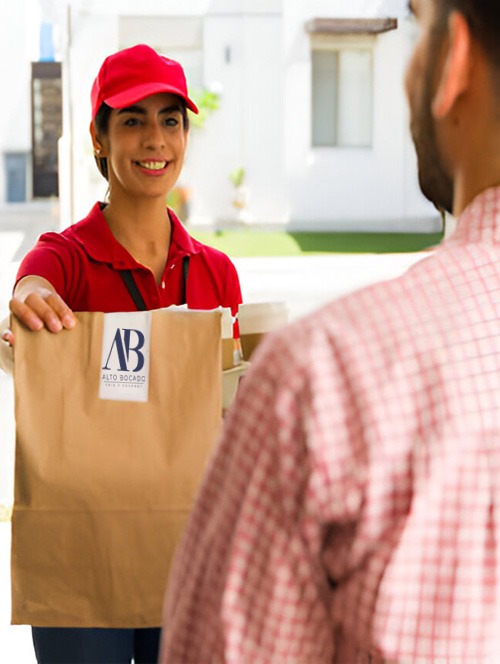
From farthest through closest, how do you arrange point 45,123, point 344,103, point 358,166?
point 344,103, point 358,166, point 45,123

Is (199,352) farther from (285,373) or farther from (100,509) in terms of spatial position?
(285,373)

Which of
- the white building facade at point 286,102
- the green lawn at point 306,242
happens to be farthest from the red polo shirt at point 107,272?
the green lawn at point 306,242

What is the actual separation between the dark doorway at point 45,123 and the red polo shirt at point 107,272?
9051 mm

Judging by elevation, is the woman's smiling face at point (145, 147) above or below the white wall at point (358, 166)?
below

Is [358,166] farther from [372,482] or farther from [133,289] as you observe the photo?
[372,482]

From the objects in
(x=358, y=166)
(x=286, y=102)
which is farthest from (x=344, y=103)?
(x=286, y=102)

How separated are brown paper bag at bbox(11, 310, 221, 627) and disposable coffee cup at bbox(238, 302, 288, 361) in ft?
0.48

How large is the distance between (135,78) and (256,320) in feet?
1.21

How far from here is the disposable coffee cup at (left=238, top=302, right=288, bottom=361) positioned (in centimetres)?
133

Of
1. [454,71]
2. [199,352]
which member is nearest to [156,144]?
[199,352]

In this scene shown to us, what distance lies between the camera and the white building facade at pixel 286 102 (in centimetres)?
1120

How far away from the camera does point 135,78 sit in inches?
56.6

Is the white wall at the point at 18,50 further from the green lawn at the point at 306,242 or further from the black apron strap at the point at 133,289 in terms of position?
the black apron strap at the point at 133,289

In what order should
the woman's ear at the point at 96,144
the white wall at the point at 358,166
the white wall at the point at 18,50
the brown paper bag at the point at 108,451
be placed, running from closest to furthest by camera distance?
the brown paper bag at the point at 108,451, the woman's ear at the point at 96,144, the white wall at the point at 18,50, the white wall at the point at 358,166
